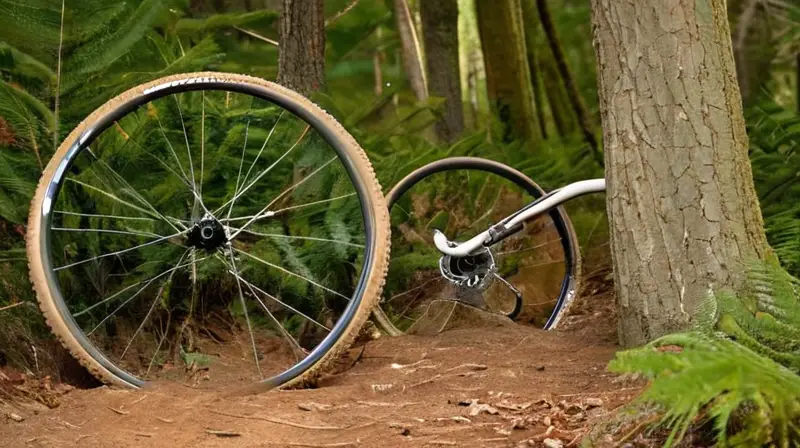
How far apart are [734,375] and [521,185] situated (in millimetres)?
2808

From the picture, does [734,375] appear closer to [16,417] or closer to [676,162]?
[676,162]

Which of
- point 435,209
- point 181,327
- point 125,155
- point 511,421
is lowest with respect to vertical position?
point 511,421

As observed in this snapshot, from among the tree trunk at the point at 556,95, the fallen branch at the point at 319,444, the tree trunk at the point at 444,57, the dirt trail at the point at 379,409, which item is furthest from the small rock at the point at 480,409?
the tree trunk at the point at 556,95

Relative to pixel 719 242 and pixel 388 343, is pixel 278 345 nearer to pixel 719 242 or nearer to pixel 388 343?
pixel 388 343

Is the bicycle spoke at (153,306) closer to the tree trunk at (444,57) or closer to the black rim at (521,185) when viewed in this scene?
the black rim at (521,185)

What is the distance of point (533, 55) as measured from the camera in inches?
368

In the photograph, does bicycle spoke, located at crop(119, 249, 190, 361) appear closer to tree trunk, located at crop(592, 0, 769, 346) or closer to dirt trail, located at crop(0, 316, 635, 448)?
dirt trail, located at crop(0, 316, 635, 448)

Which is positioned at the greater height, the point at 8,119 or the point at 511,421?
the point at 8,119

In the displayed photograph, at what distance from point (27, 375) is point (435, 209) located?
2463mm

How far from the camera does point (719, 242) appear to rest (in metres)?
3.63

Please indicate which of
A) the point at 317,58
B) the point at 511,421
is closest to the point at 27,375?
the point at 511,421

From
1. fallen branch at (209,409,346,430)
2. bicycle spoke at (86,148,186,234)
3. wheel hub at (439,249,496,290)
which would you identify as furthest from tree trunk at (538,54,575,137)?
fallen branch at (209,409,346,430)

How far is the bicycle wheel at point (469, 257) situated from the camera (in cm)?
496

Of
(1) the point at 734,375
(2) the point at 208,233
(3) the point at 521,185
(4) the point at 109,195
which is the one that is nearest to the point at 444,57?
(3) the point at 521,185
